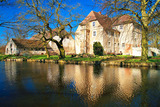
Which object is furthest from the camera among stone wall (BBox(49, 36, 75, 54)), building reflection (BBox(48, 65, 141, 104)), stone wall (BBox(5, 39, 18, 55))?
stone wall (BBox(49, 36, 75, 54))

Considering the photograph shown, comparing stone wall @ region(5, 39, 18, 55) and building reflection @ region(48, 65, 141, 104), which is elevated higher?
stone wall @ region(5, 39, 18, 55)

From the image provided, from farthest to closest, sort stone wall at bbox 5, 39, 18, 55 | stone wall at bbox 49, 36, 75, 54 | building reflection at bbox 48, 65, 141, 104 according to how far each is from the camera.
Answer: stone wall at bbox 49, 36, 75, 54, stone wall at bbox 5, 39, 18, 55, building reflection at bbox 48, 65, 141, 104

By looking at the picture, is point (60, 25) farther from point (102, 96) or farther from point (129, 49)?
point (129, 49)

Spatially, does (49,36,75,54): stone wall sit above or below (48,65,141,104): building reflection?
above

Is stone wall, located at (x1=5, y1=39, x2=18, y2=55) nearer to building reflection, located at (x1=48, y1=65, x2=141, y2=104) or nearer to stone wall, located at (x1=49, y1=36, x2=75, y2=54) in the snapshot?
stone wall, located at (x1=49, y1=36, x2=75, y2=54)

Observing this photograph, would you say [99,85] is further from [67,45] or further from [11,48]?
[11,48]

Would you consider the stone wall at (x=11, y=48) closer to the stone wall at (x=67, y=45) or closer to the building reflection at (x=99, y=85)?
the stone wall at (x=67, y=45)

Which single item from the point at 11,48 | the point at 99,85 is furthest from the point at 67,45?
the point at 99,85

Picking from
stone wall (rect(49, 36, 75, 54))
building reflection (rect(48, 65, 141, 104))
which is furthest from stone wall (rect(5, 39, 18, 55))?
building reflection (rect(48, 65, 141, 104))

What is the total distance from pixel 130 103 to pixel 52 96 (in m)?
2.03

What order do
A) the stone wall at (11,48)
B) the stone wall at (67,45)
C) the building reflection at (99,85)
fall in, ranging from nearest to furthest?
the building reflection at (99,85), the stone wall at (11,48), the stone wall at (67,45)

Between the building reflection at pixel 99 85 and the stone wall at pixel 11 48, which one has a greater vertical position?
the stone wall at pixel 11 48

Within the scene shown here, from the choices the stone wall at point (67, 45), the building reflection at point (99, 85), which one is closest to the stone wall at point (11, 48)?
the stone wall at point (67, 45)

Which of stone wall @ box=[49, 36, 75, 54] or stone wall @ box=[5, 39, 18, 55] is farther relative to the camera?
stone wall @ box=[49, 36, 75, 54]
